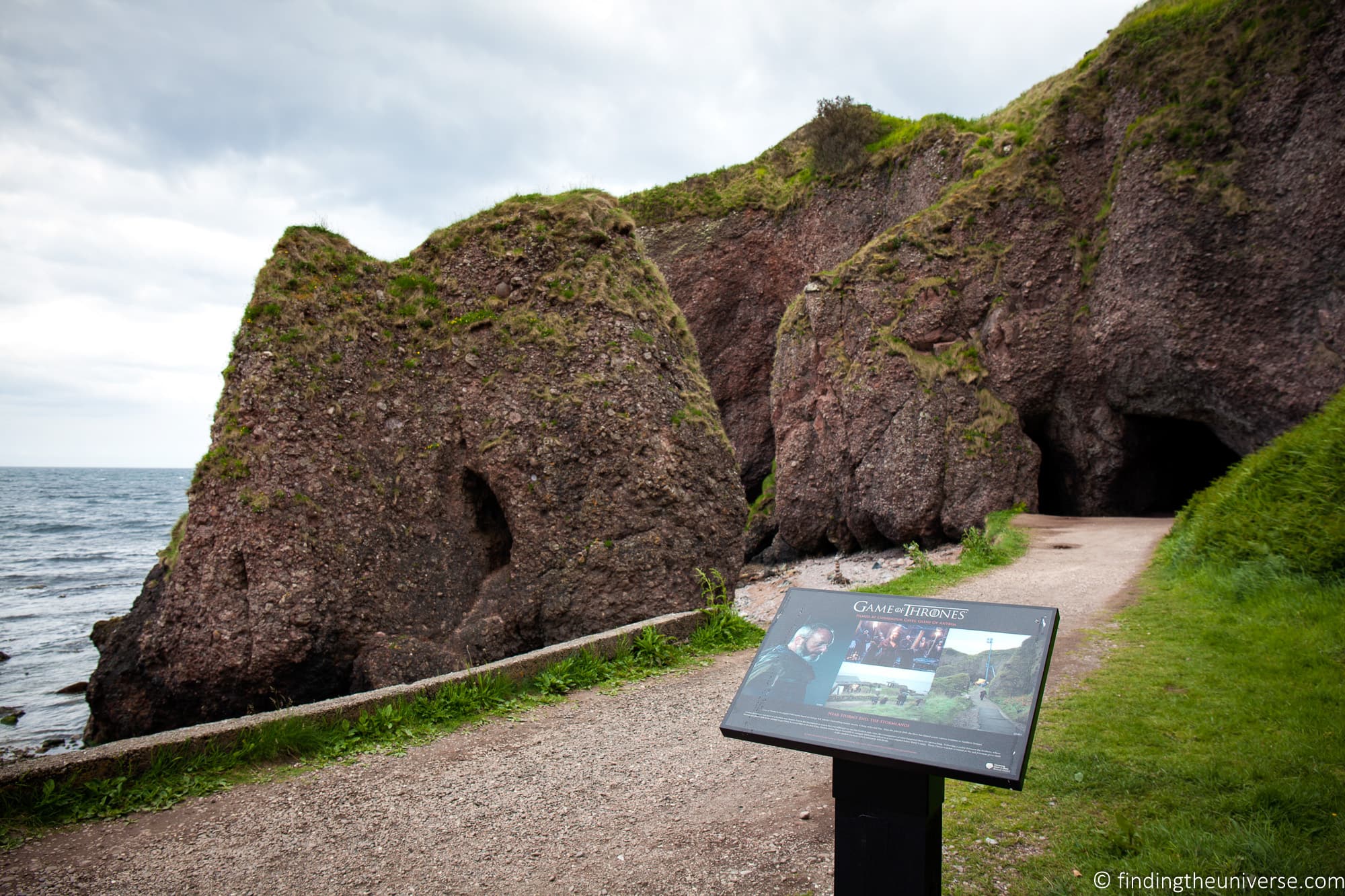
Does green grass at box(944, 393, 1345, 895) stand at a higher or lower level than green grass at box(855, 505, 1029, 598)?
higher

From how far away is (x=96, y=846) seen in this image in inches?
169

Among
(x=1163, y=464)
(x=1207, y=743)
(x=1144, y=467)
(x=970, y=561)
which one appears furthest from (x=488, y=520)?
(x=1163, y=464)

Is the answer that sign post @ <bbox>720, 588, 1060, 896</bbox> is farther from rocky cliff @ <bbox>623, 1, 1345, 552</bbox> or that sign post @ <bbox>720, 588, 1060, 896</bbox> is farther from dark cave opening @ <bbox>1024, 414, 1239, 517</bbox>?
dark cave opening @ <bbox>1024, 414, 1239, 517</bbox>

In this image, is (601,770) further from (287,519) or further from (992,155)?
(992,155)

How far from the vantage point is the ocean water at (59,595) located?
11.6 m

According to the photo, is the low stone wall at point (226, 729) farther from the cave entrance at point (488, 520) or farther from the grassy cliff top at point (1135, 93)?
the grassy cliff top at point (1135, 93)

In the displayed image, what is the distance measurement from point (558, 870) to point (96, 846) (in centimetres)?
257

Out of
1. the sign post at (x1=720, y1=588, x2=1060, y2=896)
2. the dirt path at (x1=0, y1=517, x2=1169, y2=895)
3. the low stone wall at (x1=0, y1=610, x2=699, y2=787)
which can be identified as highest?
the sign post at (x1=720, y1=588, x2=1060, y2=896)

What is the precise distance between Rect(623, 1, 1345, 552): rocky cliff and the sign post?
16039 millimetres

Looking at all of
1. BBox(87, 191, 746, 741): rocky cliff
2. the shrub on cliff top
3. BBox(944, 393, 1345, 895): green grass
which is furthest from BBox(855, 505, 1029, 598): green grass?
the shrub on cliff top

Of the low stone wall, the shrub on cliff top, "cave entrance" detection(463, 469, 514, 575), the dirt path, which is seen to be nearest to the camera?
the dirt path

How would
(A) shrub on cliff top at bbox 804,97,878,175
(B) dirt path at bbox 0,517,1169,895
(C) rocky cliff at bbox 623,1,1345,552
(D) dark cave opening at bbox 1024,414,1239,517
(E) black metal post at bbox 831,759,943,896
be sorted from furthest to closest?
(A) shrub on cliff top at bbox 804,97,878,175
(D) dark cave opening at bbox 1024,414,1239,517
(C) rocky cliff at bbox 623,1,1345,552
(B) dirt path at bbox 0,517,1169,895
(E) black metal post at bbox 831,759,943,896

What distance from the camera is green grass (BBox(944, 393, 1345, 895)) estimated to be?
11.7 feet

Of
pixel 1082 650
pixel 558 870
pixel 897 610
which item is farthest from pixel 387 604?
pixel 1082 650
